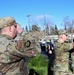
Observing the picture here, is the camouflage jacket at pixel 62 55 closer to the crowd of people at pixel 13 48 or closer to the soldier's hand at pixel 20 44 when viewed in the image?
the crowd of people at pixel 13 48

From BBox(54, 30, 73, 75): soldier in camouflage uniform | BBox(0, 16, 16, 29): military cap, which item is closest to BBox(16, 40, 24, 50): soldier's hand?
BBox(0, 16, 16, 29): military cap

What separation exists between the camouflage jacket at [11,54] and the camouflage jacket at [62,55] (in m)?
4.58

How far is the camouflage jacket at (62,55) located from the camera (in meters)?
8.76

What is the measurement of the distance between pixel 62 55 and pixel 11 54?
16.2ft

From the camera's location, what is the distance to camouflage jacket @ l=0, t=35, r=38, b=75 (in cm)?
394

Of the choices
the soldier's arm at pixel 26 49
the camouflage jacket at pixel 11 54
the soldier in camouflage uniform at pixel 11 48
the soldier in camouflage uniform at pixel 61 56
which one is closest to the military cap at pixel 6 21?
the soldier in camouflage uniform at pixel 11 48

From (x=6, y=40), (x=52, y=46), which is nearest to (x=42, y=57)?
(x=52, y=46)

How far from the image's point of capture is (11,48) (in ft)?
13.0

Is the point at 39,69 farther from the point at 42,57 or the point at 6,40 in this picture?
the point at 6,40

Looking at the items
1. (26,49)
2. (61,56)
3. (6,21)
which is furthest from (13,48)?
(61,56)

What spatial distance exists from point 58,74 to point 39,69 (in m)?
1.27

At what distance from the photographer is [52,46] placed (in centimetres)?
886

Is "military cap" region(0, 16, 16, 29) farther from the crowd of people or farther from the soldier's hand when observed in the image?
the soldier's hand

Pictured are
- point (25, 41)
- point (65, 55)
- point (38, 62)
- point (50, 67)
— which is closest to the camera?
point (25, 41)
